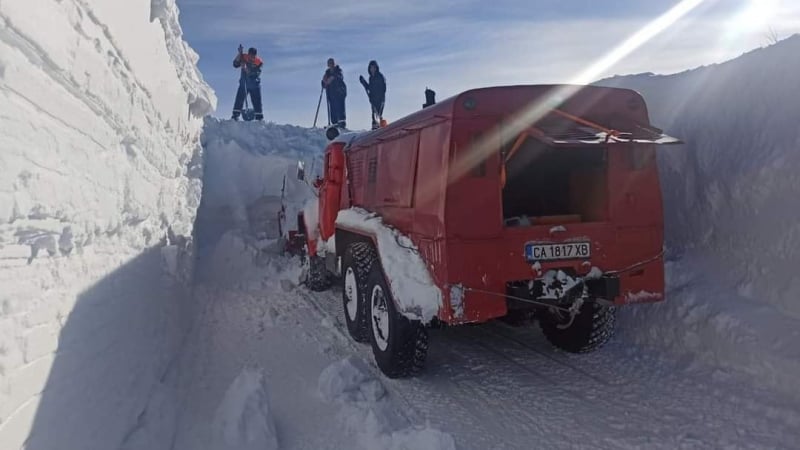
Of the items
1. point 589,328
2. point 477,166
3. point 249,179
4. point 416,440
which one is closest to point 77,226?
point 416,440

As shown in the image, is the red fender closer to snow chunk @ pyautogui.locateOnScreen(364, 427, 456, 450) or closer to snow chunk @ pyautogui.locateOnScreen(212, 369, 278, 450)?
snow chunk @ pyautogui.locateOnScreen(212, 369, 278, 450)

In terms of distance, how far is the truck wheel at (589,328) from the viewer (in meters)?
5.52

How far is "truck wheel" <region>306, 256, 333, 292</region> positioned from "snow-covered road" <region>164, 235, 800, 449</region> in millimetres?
2144

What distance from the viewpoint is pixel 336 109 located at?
58.0 ft

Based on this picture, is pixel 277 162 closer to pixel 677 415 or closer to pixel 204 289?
pixel 204 289

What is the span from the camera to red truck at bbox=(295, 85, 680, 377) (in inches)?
181

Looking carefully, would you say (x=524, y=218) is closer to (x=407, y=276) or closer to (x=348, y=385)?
(x=407, y=276)

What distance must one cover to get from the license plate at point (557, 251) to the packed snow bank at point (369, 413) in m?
1.59

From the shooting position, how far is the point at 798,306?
4.69 metres

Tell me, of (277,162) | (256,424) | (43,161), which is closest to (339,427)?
(256,424)

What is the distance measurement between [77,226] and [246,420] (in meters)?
1.83

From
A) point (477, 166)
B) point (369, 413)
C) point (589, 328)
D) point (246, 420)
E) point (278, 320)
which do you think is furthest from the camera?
point (278, 320)

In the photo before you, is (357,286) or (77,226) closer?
(77,226)

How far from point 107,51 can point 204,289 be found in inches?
238
